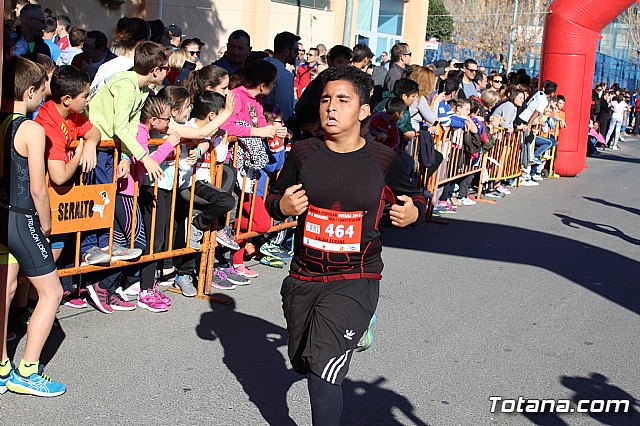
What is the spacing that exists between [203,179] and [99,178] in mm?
1108

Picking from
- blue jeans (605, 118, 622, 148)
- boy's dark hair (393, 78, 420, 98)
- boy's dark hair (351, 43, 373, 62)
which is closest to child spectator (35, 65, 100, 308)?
boy's dark hair (393, 78, 420, 98)

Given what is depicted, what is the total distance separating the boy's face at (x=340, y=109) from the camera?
4.07 meters

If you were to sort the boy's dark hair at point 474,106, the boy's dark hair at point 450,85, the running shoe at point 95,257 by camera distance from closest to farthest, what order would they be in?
the running shoe at point 95,257 → the boy's dark hair at point 450,85 → the boy's dark hair at point 474,106

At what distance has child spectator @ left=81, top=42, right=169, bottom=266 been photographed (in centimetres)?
588

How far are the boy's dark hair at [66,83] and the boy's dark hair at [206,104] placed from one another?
158cm

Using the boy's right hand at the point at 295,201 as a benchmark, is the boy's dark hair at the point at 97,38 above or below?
above

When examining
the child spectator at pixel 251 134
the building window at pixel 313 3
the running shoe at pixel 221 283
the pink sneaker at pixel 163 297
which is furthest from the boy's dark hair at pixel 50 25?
the building window at pixel 313 3

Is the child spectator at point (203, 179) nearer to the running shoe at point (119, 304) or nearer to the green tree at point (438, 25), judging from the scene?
the running shoe at point (119, 304)

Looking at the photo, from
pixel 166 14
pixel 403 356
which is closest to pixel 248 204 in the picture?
pixel 403 356

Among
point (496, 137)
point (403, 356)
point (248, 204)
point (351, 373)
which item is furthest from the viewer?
point (496, 137)

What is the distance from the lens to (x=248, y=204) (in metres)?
7.80

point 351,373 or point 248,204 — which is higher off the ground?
point 248,204

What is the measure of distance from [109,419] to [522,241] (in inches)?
271

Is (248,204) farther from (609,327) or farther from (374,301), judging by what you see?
(374,301)
